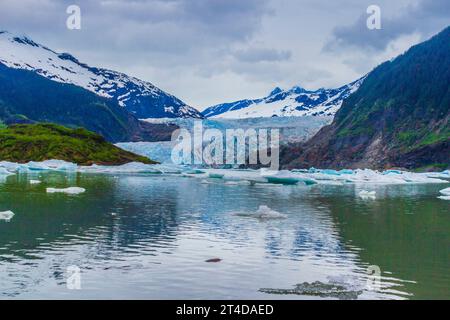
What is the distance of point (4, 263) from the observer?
90.5 ft

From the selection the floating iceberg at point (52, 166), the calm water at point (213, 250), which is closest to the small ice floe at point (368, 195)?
the calm water at point (213, 250)

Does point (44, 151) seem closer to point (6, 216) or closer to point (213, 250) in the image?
point (6, 216)

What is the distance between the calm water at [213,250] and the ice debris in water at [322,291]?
0.14m

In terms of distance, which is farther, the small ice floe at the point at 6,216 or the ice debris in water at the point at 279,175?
the ice debris in water at the point at 279,175

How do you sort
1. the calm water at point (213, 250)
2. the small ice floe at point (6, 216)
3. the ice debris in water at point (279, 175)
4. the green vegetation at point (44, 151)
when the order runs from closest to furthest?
the calm water at point (213, 250) → the small ice floe at point (6, 216) → the ice debris in water at point (279, 175) → the green vegetation at point (44, 151)

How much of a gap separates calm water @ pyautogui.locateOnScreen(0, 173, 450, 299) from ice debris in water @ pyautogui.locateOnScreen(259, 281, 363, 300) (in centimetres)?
14

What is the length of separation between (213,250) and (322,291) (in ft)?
33.5

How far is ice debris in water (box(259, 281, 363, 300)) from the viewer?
2289cm

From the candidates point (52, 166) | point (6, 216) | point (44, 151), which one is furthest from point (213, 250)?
point (44, 151)

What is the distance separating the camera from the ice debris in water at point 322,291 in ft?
75.1

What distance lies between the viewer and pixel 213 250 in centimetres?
3259

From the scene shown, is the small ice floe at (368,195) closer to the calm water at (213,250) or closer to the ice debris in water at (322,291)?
the calm water at (213,250)

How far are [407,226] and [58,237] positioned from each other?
25.8 metres
